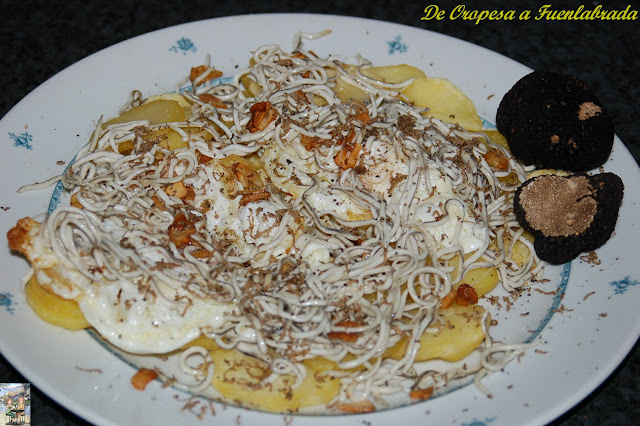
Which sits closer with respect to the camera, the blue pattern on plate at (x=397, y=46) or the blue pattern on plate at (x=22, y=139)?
the blue pattern on plate at (x=22, y=139)

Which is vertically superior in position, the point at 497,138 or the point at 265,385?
the point at 497,138

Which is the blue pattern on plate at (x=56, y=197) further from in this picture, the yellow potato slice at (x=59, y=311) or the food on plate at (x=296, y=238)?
the yellow potato slice at (x=59, y=311)

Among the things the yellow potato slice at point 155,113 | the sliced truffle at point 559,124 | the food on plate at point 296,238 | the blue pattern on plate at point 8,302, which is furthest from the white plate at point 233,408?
the sliced truffle at point 559,124

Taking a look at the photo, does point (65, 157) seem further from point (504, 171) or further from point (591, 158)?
point (591, 158)

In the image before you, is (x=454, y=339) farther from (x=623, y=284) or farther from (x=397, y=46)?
(x=397, y=46)

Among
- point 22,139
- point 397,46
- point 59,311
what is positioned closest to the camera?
point 59,311

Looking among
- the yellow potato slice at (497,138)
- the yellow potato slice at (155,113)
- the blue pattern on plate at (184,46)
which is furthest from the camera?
the blue pattern on plate at (184,46)

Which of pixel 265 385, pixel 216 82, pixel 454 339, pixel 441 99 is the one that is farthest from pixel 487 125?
pixel 265 385
